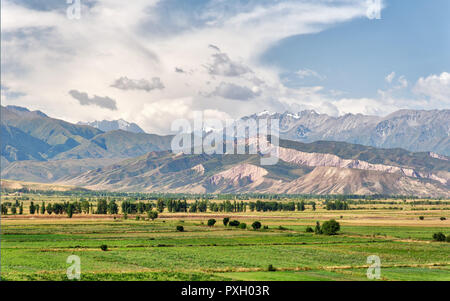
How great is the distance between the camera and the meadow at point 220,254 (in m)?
73.2

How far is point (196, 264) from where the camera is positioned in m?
84.9

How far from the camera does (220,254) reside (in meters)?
100

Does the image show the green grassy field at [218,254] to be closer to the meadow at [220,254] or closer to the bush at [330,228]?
the meadow at [220,254]

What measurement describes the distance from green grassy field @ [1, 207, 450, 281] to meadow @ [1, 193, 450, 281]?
5.3 inches

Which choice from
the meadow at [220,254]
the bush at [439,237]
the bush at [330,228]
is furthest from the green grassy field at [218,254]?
the bush at [439,237]

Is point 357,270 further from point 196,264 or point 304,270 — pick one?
point 196,264

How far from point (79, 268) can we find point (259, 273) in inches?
1001

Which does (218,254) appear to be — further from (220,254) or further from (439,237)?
(439,237)

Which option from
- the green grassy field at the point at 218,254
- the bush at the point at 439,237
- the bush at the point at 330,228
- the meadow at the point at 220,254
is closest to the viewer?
the meadow at the point at 220,254

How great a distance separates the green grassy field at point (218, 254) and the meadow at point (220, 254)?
0.13 meters

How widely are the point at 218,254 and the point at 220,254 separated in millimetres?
392
